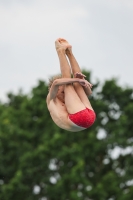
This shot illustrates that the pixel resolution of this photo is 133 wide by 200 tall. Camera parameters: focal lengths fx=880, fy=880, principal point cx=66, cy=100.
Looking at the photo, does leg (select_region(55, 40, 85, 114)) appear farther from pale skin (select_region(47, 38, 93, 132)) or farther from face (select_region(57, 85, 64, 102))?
face (select_region(57, 85, 64, 102))

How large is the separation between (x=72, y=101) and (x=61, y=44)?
102 cm

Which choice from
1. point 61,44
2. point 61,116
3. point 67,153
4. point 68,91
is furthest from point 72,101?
point 67,153

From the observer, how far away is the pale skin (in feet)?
49.5

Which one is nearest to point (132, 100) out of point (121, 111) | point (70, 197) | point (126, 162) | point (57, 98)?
point (121, 111)

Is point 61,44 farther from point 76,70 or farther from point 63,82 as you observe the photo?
point 63,82

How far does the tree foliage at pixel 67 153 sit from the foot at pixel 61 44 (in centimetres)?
2367

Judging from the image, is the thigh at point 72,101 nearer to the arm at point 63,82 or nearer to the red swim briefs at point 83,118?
the red swim briefs at point 83,118

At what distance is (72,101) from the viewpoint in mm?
15133

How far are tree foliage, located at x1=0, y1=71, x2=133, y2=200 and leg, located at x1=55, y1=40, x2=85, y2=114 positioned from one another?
23624 mm

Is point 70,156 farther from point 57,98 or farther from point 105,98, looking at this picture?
point 57,98

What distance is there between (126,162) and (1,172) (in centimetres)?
578

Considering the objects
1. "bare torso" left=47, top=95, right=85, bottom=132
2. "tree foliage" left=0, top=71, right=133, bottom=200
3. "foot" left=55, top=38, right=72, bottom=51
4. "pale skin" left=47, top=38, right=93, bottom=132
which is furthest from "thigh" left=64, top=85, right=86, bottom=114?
"tree foliage" left=0, top=71, right=133, bottom=200

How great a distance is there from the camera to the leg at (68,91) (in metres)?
15.1

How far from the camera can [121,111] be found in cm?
4241
